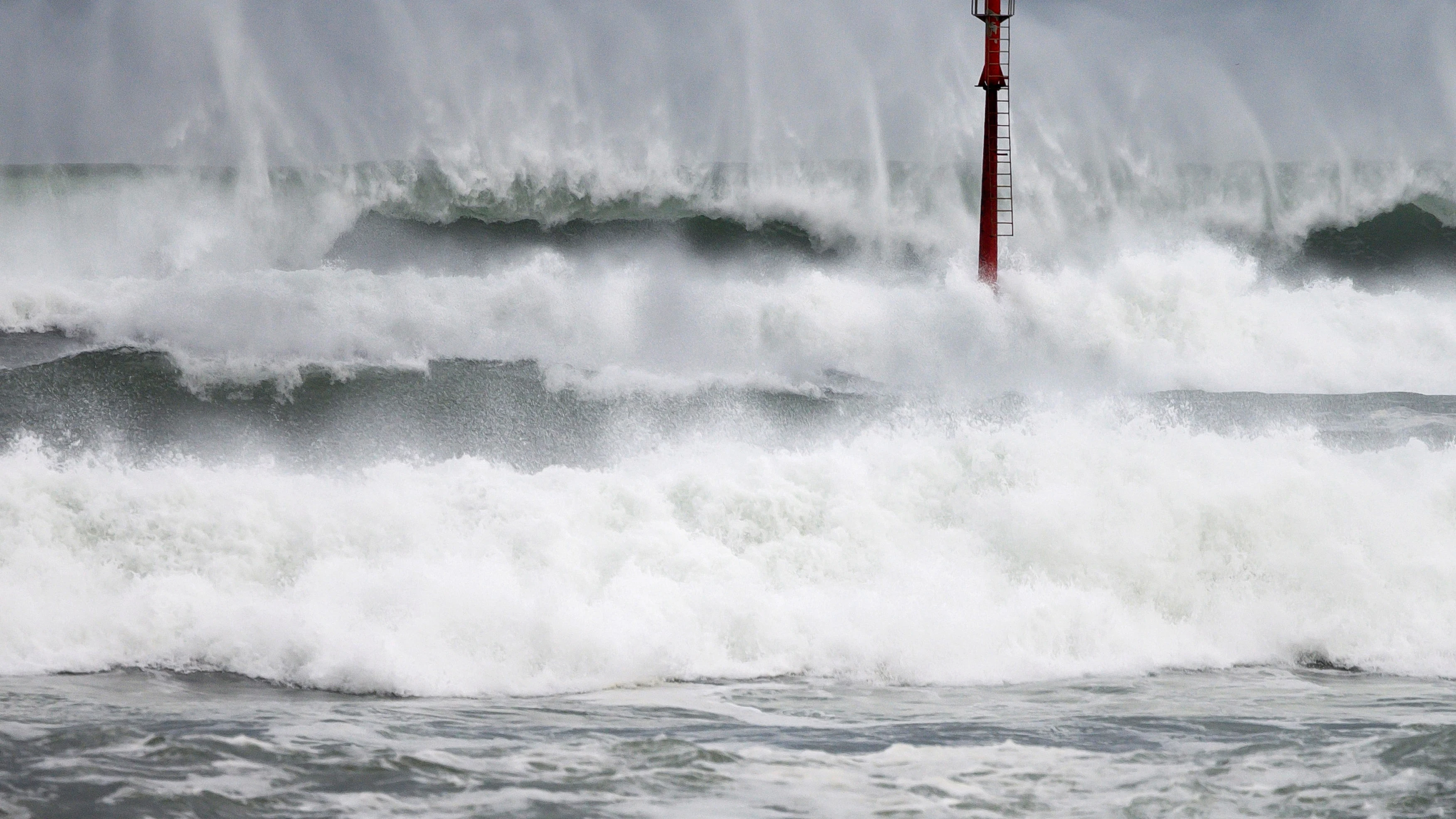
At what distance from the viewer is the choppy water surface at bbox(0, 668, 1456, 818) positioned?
5281 millimetres

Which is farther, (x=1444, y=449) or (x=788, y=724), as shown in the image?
(x=1444, y=449)

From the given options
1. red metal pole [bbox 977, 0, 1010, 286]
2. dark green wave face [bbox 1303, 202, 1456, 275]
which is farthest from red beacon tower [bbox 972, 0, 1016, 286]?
dark green wave face [bbox 1303, 202, 1456, 275]

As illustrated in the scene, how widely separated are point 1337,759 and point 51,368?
11277 millimetres

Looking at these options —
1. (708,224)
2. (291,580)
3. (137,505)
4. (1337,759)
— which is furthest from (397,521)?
(708,224)

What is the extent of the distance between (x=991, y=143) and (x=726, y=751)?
9647 millimetres

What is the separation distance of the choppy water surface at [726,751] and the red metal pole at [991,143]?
26.1ft

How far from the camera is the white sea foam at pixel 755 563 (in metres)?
7.44

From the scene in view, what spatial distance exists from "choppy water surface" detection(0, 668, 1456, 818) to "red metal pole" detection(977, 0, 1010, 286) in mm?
7970

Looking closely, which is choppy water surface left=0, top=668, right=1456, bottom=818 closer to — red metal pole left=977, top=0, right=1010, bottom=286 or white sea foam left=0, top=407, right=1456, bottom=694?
white sea foam left=0, top=407, right=1456, bottom=694

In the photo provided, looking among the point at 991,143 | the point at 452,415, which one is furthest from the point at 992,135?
the point at 452,415

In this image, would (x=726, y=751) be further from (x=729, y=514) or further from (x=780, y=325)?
(x=780, y=325)

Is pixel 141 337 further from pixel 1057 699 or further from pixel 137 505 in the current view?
pixel 1057 699

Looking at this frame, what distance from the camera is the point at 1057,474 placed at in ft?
32.0

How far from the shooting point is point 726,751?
19.7 ft
